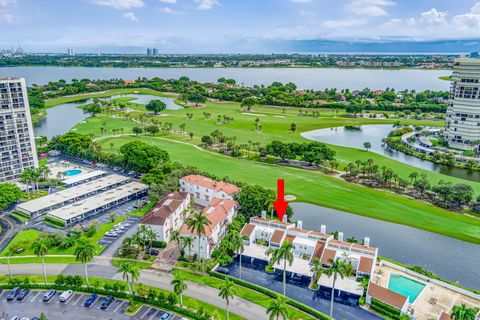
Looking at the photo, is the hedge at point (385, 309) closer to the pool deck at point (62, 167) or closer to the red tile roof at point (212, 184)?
the red tile roof at point (212, 184)

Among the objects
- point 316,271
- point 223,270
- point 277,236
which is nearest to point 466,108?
point 277,236

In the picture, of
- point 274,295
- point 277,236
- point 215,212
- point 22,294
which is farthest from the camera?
point 215,212

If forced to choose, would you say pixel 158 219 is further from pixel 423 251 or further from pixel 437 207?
pixel 437 207

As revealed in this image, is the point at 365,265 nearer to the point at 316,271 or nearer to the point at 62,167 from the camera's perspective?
the point at 316,271

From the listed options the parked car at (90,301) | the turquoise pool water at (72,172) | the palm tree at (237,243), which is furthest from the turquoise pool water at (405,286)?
the turquoise pool water at (72,172)

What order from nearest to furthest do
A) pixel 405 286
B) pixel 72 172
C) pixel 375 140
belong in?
pixel 405 286 < pixel 72 172 < pixel 375 140

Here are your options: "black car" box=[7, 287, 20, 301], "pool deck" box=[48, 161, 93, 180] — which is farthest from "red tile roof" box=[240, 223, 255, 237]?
"pool deck" box=[48, 161, 93, 180]

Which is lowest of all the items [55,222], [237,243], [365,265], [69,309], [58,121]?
[69,309]

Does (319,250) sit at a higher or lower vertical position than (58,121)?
lower
